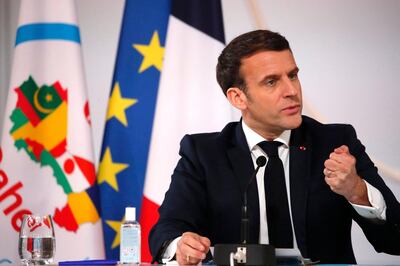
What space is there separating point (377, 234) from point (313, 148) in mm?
449

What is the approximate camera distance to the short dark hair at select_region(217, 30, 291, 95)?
2.67 m

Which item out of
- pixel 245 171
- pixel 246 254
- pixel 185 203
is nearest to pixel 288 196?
pixel 245 171

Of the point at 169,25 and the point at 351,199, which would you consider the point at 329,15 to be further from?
the point at 351,199

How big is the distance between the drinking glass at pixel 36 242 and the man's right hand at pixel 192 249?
51 centimetres

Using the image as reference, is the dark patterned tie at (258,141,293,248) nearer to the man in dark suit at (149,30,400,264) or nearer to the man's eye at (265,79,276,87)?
the man in dark suit at (149,30,400,264)

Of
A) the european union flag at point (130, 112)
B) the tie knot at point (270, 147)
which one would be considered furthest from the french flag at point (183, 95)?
the tie knot at point (270, 147)

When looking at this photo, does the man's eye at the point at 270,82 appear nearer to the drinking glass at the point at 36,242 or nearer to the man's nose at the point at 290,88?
the man's nose at the point at 290,88

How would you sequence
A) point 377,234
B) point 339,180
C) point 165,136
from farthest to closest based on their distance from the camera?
point 165,136
point 377,234
point 339,180

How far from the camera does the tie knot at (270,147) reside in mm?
2624

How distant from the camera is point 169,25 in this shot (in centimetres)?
385

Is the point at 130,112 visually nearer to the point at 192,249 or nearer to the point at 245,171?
the point at 245,171

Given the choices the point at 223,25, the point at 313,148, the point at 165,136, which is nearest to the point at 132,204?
the point at 165,136

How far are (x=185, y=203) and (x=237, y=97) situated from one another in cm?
53

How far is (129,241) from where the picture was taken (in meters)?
2.29
